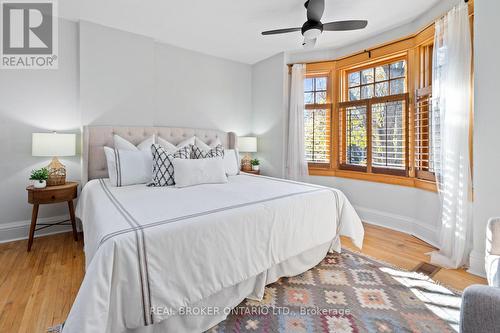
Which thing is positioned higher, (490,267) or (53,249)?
(490,267)

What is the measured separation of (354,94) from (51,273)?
4323 millimetres

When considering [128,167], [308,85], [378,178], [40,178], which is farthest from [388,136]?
[40,178]

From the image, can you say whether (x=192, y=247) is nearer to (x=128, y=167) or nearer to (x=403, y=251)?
(x=128, y=167)

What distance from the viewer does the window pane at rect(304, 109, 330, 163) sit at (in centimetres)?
403

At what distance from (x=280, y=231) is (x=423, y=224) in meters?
2.23

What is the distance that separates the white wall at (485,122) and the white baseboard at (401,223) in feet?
1.90

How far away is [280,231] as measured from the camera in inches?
70.7

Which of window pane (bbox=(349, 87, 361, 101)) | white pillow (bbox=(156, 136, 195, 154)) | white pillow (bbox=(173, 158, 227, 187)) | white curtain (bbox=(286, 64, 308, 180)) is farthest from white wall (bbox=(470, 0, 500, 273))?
white pillow (bbox=(156, 136, 195, 154))

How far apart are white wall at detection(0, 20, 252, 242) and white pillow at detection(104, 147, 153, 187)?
86cm

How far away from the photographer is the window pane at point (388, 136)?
128 inches

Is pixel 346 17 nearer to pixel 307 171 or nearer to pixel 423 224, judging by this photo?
pixel 307 171

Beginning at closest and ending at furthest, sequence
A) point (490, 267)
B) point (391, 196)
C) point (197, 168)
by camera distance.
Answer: point (490, 267), point (197, 168), point (391, 196)

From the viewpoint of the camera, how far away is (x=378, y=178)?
3.48 m

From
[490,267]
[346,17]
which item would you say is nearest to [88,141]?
[346,17]
